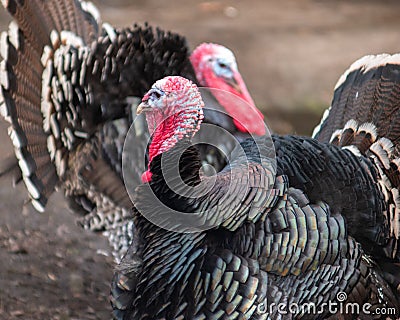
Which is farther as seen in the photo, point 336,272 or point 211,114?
point 211,114

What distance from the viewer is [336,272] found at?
282 cm

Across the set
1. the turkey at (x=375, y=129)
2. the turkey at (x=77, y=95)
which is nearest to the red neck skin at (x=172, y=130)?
the turkey at (x=375, y=129)

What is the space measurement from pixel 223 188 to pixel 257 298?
465mm

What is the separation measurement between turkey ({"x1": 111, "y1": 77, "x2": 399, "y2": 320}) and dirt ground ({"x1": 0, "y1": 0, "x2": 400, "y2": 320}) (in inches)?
50.4

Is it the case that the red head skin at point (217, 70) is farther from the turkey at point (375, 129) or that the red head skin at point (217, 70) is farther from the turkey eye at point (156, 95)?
the turkey eye at point (156, 95)

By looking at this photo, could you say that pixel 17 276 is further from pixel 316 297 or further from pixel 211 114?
pixel 316 297

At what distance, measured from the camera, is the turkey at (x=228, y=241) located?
2715 millimetres

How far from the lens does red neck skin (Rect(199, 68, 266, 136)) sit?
4.21 m

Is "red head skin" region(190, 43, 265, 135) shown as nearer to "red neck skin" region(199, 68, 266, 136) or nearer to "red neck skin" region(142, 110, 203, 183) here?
"red neck skin" region(199, 68, 266, 136)

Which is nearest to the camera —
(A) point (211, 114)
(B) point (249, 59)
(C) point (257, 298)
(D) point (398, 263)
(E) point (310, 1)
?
(C) point (257, 298)

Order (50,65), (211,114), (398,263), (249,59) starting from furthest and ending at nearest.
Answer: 1. (249,59)
2. (211,114)
3. (50,65)
4. (398,263)

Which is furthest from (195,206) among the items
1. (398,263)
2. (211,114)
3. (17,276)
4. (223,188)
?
(17,276)

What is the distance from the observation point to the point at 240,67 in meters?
7.32

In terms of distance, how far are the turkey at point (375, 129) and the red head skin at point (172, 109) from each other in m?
0.84
